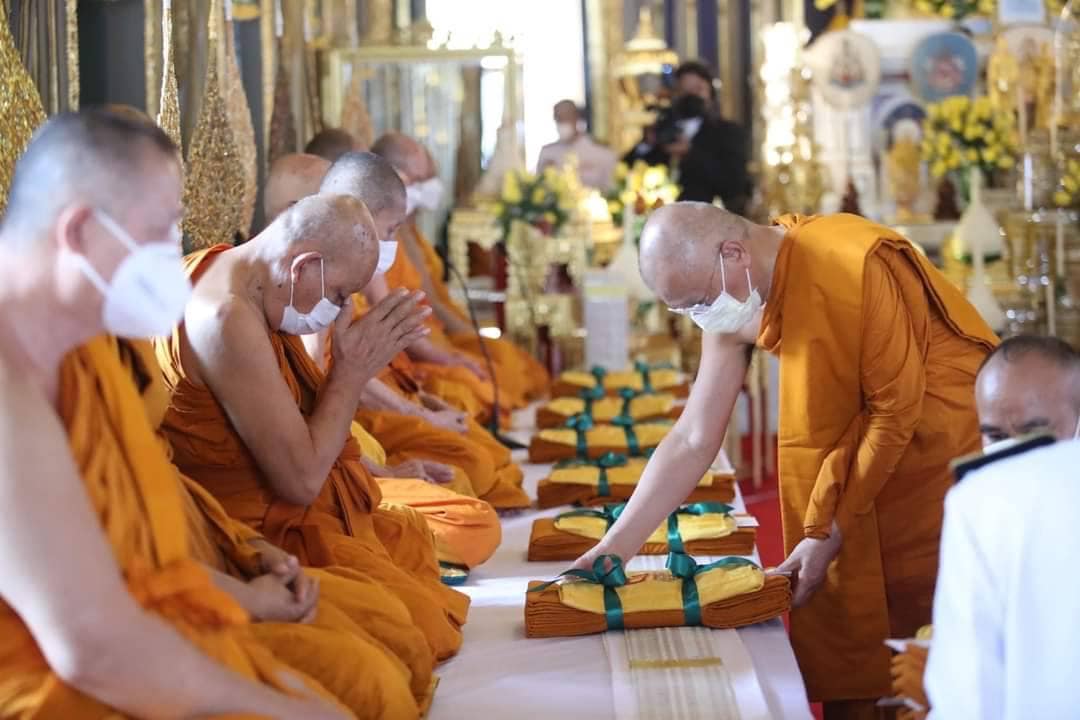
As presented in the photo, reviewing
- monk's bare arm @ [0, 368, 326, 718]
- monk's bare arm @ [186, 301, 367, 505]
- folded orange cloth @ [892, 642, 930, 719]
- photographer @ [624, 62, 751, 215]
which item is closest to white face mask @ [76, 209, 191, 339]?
monk's bare arm @ [0, 368, 326, 718]

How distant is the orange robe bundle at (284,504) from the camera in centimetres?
300

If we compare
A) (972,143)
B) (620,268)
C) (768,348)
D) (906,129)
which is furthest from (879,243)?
(906,129)

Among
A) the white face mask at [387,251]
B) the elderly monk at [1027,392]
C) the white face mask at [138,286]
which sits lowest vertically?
the elderly monk at [1027,392]

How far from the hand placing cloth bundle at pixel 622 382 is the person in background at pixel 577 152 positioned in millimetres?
3728

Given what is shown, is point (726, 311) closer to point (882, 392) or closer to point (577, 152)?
point (882, 392)

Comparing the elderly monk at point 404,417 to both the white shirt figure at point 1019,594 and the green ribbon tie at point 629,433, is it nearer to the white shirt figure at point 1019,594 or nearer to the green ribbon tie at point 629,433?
the green ribbon tie at point 629,433

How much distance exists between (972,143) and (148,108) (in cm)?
619

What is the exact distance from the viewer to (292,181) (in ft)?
14.5

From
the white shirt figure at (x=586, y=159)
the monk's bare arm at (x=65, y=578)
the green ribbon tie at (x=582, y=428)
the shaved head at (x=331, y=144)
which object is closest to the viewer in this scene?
the monk's bare arm at (x=65, y=578)

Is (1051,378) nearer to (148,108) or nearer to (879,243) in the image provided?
(879,243)

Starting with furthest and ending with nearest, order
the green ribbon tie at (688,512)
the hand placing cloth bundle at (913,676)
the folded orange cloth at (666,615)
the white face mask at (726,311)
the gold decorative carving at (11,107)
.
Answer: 1. the green ribbon tie at (688,512)
2. the gold decorative carving at (11,107)
3. the white face mask at (726,311)
4. the folded orange cloth at (666,615)
5. the hand placing cloth bundle at (913,676)

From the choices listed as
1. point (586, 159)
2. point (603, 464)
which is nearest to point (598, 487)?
point (603, 464)

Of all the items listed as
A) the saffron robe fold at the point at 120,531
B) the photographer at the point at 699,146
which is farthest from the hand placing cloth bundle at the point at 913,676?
the photographer at the point at 699,146

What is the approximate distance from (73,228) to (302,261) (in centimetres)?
108
